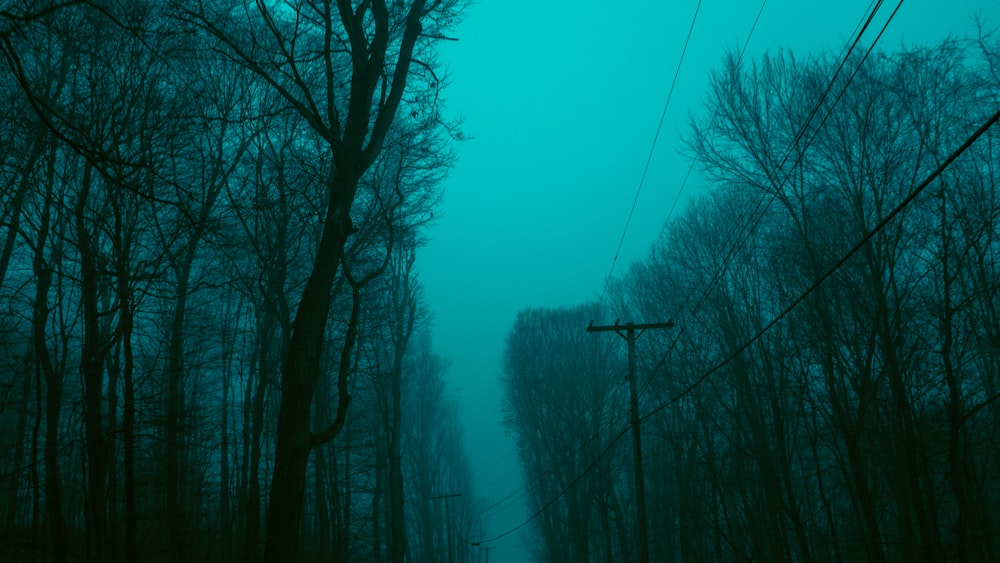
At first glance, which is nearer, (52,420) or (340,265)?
(52,420)

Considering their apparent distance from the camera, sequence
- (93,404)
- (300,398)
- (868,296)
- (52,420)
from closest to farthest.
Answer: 1. (300,398)
2. (93,404)
3. (52,420)
4. (868,296)

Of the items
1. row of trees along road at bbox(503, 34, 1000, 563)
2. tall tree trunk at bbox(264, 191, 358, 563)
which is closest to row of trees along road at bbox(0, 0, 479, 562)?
tall tree trunk at bbox(264, 191, 358, 563)

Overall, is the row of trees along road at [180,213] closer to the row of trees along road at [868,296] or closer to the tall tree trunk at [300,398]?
the tall tree trunk at [300,398]

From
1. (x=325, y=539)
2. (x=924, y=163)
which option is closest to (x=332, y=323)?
(x=325, y=539)

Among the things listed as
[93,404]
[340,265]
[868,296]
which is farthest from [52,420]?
[868,296]

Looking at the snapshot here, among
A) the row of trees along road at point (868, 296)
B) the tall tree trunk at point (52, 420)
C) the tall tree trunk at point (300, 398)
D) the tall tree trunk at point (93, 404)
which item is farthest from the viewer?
the row of trees along road at point (868, 296)

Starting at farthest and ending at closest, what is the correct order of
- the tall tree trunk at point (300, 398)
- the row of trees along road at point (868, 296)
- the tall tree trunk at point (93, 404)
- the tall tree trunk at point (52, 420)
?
A: the row of trees along road at point (868, 296), the tall tree trunk at point (52, 420), the tall tree trunk at point (93, 404), the tall tree trunk at point (300, 398)

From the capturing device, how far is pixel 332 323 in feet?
61.9

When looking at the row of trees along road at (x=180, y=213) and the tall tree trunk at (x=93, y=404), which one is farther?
the tall tree trunk at (x=93, y=404)

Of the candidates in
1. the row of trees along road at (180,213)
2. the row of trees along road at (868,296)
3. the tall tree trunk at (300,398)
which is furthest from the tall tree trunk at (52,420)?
the row of trees along road at (868,296)

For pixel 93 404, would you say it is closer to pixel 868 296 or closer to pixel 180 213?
pixel 180 213

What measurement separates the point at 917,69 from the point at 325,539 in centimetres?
1642

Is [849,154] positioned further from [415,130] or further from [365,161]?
[365,161]

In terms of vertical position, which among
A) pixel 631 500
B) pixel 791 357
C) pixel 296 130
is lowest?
pixel 631 500
